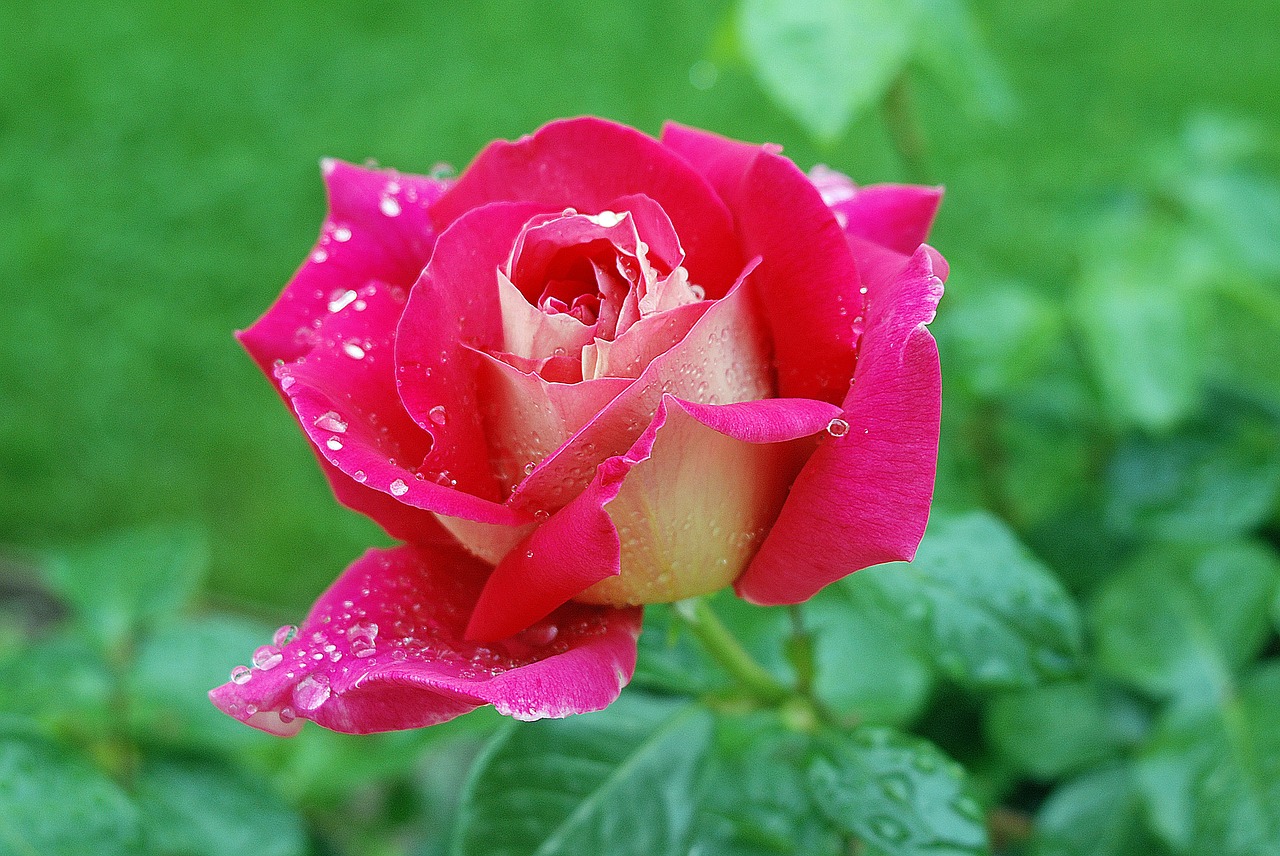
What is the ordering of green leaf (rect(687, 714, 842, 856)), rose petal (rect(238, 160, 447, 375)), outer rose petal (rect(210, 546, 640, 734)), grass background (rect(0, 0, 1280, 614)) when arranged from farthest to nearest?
grass background (rect(0, 0, 1280, 614))
green leaf (rect(687, 714, 842, 856))
rose petal (rect(238, 160, 447, 375))
outer rose petal (rect(210, 546, 640, 734))

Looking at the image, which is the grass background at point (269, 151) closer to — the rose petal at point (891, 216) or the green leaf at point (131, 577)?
the green leaf at point (131, 577)

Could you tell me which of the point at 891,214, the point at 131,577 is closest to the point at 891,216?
the point at 891,214

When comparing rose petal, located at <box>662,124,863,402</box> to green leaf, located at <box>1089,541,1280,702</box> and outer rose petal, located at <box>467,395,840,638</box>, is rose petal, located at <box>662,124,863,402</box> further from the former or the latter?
green leaf, located at <box>1089,541,1280,702</box>

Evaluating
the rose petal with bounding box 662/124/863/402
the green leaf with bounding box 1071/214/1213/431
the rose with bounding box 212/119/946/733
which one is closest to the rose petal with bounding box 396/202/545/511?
the rose with bounding box 212/119/946/733

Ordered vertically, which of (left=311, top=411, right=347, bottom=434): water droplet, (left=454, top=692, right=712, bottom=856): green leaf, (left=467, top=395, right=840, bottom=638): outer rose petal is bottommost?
(left=454, top=692, right=712, bottom=856): green leaf

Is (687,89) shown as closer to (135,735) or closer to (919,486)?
(135,735)

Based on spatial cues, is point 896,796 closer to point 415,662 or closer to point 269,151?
point 415,662

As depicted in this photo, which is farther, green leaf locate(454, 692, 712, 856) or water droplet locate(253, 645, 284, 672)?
green leaf locate(454, 692, 712, 856)
